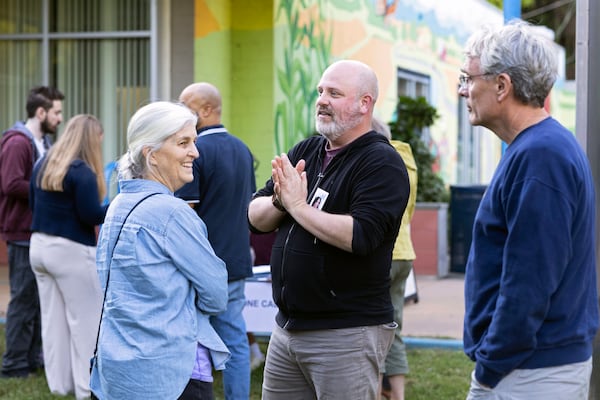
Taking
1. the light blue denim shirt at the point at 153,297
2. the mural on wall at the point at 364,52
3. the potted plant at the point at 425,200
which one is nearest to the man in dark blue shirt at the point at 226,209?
the light blue denim shirt at the point at 153,297

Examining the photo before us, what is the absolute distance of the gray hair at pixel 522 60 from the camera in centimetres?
297

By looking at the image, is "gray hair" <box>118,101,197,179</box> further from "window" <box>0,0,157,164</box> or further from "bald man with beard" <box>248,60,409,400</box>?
"window" <box>0,0,157,164</box>

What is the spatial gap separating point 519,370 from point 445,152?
57.5 ft

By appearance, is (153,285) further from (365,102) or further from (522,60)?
(522,60)

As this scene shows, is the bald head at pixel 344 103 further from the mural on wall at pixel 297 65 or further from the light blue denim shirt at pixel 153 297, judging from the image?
the mural on wall at pixel 297 65

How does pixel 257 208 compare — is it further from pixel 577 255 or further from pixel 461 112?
pixel 461 112

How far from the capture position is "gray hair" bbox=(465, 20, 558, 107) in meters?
2.97

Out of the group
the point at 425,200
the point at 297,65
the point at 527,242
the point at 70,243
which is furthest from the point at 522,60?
the point at 425,200

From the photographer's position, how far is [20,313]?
24.0ft

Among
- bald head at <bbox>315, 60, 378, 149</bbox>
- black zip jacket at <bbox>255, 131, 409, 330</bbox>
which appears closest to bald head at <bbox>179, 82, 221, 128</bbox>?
bald head at <bbox>315, 60, 378, 149</bbox>

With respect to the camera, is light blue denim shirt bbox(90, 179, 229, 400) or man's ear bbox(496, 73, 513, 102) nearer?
man's ear bbox(496, 73, 513, 102)

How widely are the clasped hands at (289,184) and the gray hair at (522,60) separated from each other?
3.28ft

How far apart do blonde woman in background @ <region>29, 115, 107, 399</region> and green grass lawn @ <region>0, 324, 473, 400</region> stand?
24 cm

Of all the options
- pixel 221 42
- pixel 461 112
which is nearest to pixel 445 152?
pixel 461 112
